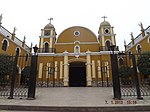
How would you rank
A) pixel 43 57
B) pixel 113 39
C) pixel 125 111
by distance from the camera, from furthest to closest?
pixel 113 39 → pixel 43 57 → pixel 125 111

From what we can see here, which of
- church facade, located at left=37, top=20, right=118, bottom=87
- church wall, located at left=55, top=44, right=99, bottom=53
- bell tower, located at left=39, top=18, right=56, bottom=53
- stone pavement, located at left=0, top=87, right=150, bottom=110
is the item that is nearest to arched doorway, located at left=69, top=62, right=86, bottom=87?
church facade, located at left=37, top=20, right=118, bottom=87

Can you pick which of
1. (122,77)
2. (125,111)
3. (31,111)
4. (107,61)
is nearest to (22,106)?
(31,111)

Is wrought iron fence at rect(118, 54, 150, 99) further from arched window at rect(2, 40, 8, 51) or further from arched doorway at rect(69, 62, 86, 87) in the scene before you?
arched window at rect(2, 40, 8, 51)

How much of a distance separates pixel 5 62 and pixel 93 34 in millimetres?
13907

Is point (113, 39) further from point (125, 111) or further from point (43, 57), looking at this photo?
point (125, 111)

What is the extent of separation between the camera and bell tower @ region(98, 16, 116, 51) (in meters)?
18.8

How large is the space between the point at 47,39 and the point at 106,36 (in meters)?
8.98

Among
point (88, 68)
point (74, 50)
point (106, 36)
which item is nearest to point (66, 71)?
point (88, 68)

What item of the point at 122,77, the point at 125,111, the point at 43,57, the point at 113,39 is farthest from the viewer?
the point at 113,39

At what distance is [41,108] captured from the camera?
4.06 meters

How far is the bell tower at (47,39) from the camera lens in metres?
19.1

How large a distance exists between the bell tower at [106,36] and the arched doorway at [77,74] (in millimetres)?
4105

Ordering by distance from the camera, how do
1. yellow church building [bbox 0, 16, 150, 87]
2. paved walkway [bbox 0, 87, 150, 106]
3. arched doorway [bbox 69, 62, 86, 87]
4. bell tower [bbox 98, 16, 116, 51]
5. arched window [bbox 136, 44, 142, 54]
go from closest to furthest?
1. paved walkway [bbox 0, 87, 150, 106]
2. yellow church building [bbox 0, 16, 150, 87]
3. arched window [bbox 136, 44, 142, 54]
4. arched doorway [bbox 69, 62, 86, 87]
5. bell tower [bbox 98, 16, 116, 51]

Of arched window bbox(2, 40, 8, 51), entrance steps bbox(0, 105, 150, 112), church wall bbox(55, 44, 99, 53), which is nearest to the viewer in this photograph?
entrance steps bbox(0, 105, 150, 112)
